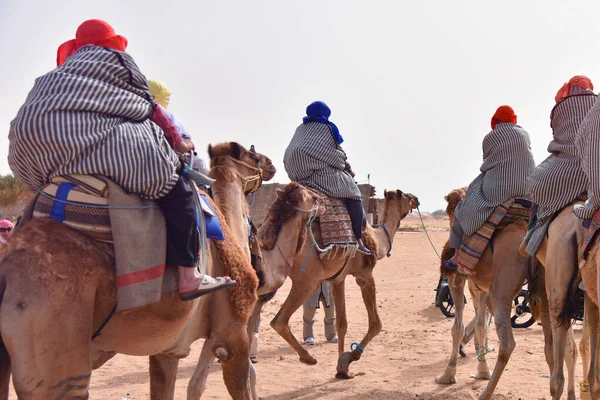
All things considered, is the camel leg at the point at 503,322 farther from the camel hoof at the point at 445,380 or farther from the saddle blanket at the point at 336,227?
the saddle blanket at the point at 336,227

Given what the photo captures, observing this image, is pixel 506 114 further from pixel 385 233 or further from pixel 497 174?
pixel 385 233

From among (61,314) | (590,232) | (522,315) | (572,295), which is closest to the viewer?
(61,314)

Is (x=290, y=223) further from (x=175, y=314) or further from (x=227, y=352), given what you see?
(x=175, y=314)

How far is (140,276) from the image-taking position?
3.45 m

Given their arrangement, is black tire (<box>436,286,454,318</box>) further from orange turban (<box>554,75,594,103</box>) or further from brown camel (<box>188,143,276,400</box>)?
brown camel (<box>188,143,276,400</box>)

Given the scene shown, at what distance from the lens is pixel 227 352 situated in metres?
4.51

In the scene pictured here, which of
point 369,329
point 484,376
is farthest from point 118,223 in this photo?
point 484,376

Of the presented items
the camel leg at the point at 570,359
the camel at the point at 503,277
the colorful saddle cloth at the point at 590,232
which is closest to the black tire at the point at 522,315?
the camel at the point at 503,277

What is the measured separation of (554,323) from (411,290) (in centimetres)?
1072

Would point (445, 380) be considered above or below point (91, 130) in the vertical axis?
below

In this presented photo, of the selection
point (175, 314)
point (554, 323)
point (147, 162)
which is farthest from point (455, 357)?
point (147, 162)

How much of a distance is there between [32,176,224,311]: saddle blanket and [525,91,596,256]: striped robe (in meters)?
3.83

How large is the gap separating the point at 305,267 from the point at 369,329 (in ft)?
4.84

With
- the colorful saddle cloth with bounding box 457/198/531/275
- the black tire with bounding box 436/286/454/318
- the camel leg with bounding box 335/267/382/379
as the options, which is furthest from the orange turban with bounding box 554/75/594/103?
the black tire with bounding box 436/286/454/318
